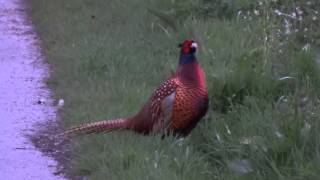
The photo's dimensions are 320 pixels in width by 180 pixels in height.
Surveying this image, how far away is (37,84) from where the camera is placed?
23.3 feet

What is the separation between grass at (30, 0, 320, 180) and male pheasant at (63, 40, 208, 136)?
0.25 ft

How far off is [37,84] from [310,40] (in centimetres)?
217

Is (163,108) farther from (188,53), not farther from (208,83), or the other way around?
(208,83)

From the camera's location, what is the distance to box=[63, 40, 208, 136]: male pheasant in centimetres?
535

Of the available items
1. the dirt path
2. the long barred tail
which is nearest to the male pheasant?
the long barred tail

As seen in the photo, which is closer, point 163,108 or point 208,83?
point 163,108

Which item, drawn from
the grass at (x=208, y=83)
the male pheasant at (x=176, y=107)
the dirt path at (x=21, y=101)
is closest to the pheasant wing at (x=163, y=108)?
the male pheasant at (x=176, y=107)

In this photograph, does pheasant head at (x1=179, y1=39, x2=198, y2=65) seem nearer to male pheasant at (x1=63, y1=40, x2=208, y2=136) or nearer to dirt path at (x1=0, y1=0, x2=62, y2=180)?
male pheasant at (x1=63, y1=40, x2=208, y2=136)

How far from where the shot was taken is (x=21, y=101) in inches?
261

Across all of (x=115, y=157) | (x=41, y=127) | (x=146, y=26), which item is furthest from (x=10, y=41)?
(x=115, y=157)

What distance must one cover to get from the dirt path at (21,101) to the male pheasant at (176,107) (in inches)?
16.4

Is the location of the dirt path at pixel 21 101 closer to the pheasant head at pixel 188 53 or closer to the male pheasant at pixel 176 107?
the male pheasant at pixel 176 107

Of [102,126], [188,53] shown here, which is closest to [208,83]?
[188,53]

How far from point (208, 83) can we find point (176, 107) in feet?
2.31
